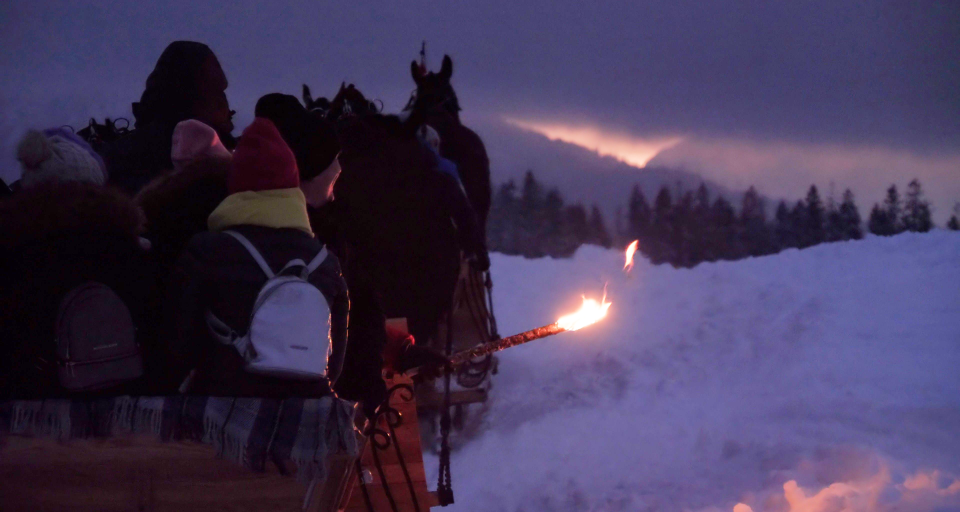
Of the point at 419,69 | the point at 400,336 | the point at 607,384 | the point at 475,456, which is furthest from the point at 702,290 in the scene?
the point at 400,336

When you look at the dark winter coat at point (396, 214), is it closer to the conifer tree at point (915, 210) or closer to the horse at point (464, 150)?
the horse at point (464, 150)

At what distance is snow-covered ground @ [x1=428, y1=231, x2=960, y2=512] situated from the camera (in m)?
5.80

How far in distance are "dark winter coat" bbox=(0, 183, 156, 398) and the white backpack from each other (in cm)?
44

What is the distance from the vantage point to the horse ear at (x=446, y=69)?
21.7ft

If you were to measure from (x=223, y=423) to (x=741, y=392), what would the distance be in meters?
6.54

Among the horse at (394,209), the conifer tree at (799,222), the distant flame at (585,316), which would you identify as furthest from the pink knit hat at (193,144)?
the conifer tree at (799,222)

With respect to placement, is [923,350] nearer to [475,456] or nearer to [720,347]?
[720,347]

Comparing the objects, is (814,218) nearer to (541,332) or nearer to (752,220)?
(752,220)

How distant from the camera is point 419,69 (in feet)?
21.5

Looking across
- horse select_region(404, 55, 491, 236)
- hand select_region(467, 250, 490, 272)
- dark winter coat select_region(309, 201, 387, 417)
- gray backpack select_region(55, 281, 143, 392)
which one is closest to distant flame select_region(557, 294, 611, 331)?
dark winter coat select_region(309, 201, 387, 417)

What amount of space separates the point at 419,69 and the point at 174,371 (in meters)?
4.31

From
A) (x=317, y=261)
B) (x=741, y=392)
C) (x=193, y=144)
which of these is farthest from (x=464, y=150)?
(x=317, y=261)

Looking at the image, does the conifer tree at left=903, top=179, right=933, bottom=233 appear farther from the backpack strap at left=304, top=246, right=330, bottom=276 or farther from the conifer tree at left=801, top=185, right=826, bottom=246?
the backpack strap at left=304, top=246, right=330, bottom=276

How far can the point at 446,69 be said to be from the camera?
666cm
